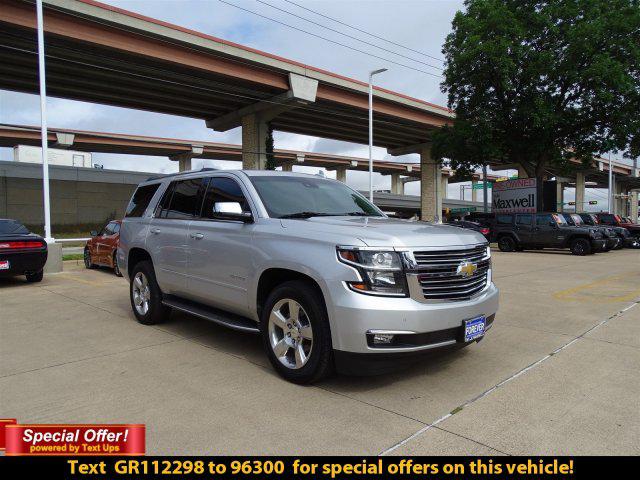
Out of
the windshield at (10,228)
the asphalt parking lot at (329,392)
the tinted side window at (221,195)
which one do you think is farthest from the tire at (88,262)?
the tinted side window at (221,195)

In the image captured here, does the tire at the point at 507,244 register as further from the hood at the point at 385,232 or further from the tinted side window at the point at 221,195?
the tinted side window at the point at 221,195

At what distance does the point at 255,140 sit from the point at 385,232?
32.4 m

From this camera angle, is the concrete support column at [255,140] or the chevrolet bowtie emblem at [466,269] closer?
the chevrolet bowtie emblem at [466,269]

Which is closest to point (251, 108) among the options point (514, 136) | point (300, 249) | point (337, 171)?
point (514, 136)

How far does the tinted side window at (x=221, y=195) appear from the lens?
504 centimetres

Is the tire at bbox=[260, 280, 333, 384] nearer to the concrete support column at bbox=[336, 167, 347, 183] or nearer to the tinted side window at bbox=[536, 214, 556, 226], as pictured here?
the tinted side window at bbox=[536, 214, 556, 226]

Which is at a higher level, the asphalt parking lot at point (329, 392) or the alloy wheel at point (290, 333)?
the alloy wheel at point (290, 333)

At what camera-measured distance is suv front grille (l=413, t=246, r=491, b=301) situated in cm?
386

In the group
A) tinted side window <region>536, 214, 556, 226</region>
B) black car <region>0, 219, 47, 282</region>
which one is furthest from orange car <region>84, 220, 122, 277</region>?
tinted side window <region>536, 214, 556, 226</region>

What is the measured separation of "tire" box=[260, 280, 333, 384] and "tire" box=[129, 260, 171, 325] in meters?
2.36

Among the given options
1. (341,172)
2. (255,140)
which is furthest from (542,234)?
(341,172)

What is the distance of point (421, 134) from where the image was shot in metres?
45.5

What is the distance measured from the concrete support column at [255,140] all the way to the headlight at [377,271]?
104 feet

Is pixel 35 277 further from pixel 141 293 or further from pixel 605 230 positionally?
pixel 605 230
